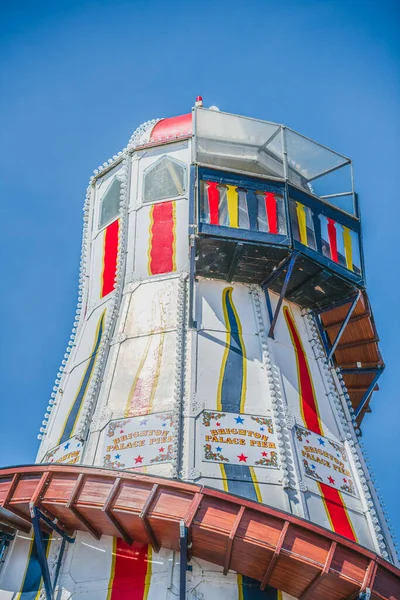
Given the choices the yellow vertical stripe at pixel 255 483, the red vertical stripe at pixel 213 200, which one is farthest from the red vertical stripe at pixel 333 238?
the yellow vertical stripe at pixel 255 483

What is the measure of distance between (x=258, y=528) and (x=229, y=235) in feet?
25.8

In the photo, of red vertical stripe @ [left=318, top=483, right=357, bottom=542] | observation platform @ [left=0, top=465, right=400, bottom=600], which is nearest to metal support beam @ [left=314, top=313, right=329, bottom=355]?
red vertical stripe @ [left=318, top=483, right=357, bottom=542]

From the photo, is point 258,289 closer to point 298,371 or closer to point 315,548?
point 298,371

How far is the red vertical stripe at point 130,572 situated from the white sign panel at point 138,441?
184 centimetres

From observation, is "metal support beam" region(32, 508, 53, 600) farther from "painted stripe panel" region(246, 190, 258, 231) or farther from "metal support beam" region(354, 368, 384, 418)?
"metal support beam" region(354, 368, 384, 418)

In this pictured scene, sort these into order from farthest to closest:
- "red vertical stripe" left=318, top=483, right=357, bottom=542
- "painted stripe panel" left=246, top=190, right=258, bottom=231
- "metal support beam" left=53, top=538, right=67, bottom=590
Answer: "painted stripe panel" left=246, top=190, right=258, bottom=231
"red vertical stripe" left=318, top=483, right=357, bottom=542
"metal support beam" left=53, top=538, right=67, bottom=590

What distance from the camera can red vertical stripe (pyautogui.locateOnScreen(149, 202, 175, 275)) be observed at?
20.0 meters

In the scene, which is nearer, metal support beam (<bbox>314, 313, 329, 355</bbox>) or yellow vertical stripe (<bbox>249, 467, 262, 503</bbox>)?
yellow vertical stripe (<bbox>249, 467, 262, 503</bbox>)

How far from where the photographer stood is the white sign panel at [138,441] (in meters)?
15.4

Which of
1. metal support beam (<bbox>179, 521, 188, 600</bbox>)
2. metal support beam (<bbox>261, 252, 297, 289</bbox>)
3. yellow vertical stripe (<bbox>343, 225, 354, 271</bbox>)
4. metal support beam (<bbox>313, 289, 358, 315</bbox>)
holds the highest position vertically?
yellow vertical stripe (<bbox>343, 225, 354, 271</bbox>)

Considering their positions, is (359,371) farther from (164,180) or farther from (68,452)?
(68,452)

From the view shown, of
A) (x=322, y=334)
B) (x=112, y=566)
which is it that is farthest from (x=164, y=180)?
(x=112, y=566)

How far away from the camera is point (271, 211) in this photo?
1880cm

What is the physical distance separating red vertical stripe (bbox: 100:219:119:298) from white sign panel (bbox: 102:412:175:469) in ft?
17.7
